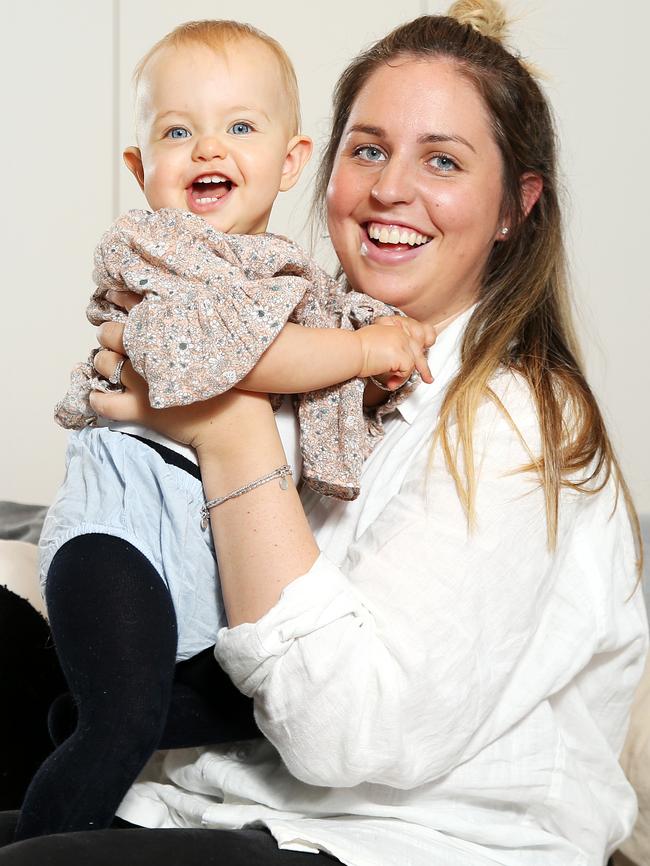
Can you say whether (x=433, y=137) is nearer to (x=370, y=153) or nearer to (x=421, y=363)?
(x=370, y=153)

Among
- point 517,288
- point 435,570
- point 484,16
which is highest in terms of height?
point 484,16

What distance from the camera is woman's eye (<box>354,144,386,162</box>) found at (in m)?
1.76

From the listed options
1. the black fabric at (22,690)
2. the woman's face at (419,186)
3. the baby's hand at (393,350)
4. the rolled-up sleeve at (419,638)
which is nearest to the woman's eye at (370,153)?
the woman's face at (419,186)

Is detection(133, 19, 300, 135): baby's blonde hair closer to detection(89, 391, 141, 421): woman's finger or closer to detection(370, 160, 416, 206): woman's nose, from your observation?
detection(370, 160, 416, 206): woman's nose

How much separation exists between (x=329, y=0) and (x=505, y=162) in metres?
3.10

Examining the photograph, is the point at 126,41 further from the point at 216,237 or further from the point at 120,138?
the point at 216,237

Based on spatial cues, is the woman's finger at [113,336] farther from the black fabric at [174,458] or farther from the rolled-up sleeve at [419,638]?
the rolled-up sleeve at [419,638]

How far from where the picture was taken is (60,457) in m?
4.89

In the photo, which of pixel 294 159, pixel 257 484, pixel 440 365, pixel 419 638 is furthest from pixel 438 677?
pixel 294 159

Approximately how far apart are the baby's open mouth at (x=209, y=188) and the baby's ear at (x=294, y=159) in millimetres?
115

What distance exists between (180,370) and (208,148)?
14.2 inches

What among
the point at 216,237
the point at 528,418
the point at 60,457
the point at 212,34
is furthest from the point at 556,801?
the point at 60,457

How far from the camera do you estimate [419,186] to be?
1.68 m

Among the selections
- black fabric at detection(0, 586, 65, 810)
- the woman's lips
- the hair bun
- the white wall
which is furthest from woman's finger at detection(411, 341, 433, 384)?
the white wall
